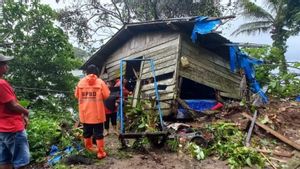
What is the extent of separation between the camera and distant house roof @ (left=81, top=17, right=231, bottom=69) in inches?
405

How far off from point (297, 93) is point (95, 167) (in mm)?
9685

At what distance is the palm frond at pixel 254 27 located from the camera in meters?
24.2

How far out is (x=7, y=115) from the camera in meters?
4.42

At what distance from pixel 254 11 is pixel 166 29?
44.0ft

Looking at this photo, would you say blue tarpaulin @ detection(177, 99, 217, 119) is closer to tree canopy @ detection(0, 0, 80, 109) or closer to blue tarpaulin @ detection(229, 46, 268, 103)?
blue tarpaulin @ detection(229, 46, 268, 103)

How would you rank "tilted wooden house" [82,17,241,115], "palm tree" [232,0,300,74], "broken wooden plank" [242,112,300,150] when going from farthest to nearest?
"palm tree" [232,0,300,74], "tilted wooden house" [82,17,241,115], "broken wooden plank" [242,112,300,150]

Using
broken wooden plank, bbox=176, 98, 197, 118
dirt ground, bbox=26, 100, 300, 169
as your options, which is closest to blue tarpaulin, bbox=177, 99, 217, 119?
broken wooden plank, bbox=176, 98, 197, 118

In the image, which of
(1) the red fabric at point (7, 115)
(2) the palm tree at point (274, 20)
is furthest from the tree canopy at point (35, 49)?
(2) the palm tree at point (274, 20)

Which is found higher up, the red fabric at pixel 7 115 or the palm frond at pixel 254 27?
the palm frond at pixel 254 27

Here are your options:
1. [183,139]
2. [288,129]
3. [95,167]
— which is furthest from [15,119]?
[288,129]

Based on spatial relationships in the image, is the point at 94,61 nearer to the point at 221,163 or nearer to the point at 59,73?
the point at 59,73

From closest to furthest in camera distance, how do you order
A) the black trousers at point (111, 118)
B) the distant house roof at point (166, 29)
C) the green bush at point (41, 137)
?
the green bush at point (41, 137) → the black trousers at point (111, 118) → the distant house roof at point (166, 29)

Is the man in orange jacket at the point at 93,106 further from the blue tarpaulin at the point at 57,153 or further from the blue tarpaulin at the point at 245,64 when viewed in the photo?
the blue tarpaulin at the point at 245,64

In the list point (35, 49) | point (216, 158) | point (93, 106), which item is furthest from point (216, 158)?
point (35, 49)
